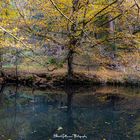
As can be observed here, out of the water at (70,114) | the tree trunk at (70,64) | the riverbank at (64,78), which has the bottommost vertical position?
the water at (70,114)

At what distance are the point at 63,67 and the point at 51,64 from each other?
1.56m

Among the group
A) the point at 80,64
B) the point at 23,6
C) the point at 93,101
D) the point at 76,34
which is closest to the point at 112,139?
the point at 93,101

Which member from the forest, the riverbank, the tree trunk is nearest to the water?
the forest

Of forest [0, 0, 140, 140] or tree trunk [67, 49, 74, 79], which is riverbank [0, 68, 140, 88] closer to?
forest [0, 0, 140, 140]

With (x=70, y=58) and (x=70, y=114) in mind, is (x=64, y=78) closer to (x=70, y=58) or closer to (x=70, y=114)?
(x=70, y=58)

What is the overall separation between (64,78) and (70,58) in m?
1.42

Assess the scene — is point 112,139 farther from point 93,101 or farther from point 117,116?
point 93,101

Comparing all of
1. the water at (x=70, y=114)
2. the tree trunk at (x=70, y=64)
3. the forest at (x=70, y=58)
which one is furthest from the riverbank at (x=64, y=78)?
the water at (x=70, y=114)

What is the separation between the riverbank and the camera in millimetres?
21359

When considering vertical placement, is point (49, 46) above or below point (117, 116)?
above

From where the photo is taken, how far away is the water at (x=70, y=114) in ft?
34.6

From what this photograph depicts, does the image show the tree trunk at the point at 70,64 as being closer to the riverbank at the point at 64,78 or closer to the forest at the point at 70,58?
the forest at the point at 70,58

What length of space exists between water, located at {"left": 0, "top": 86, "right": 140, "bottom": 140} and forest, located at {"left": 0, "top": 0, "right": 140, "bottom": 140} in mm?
53

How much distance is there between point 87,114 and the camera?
13.5 meters
